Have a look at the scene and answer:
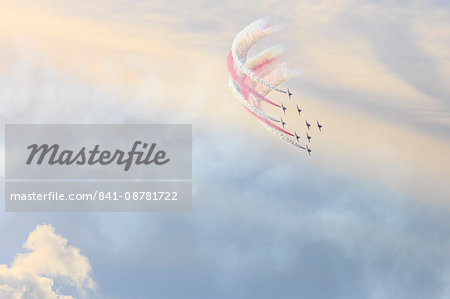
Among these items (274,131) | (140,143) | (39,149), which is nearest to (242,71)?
(274,131)

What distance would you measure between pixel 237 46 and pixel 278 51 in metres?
11.3

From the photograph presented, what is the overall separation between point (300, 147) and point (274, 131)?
8.89m

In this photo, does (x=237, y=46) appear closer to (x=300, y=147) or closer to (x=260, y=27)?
→ (x=260, y=27)

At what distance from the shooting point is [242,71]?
570ft

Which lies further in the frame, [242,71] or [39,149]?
[39,149]

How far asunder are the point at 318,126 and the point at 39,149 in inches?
2684

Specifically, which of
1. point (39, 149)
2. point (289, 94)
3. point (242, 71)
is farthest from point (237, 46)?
point (39, 149)

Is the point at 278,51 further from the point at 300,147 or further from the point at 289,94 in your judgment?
the point at 300,147

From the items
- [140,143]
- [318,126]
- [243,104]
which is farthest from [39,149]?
[318,126]

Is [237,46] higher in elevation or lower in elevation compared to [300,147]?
higher

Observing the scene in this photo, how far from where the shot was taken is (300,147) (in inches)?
7313

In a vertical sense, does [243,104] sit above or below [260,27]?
below

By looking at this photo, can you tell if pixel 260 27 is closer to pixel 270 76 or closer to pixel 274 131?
pixel 270 76

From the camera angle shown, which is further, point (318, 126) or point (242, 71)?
point (318, 126)
